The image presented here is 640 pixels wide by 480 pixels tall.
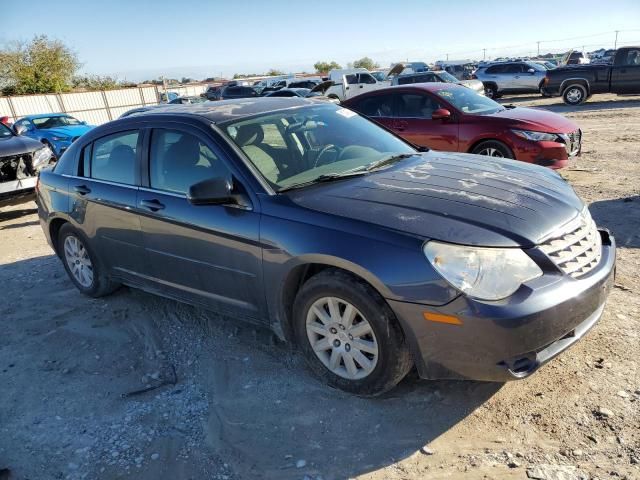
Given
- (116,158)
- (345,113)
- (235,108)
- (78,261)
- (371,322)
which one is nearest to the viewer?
(371,322)

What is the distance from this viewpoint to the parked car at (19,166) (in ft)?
28.6

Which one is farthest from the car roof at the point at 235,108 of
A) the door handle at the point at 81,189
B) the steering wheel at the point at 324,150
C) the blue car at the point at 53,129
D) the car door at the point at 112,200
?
the blue car at the point at 53,129

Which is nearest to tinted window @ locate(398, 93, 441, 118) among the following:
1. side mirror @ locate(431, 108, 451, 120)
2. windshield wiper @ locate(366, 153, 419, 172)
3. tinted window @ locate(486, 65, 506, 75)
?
side mirror @ locate(431, 108, 451, 120)

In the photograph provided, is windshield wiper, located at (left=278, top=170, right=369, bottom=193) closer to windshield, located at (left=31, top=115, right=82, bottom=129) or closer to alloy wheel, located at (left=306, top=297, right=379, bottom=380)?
alloy wheel, located at (left=306, top=297, right=379, bottom=380)

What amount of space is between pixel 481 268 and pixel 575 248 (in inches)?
27.5

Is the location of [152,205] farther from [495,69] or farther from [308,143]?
[495,69]

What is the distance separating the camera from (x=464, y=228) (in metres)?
2.76

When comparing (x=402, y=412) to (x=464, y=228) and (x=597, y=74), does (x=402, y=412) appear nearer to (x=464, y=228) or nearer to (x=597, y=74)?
(x=464, y=228)

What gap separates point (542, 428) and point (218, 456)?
1720 millimetres

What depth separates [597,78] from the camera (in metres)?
19.0

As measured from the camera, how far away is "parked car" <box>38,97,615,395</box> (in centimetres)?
266

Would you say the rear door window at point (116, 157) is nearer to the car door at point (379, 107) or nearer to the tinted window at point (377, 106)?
the car door at point (379, 107)

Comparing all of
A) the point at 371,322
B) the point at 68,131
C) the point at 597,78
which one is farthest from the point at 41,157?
the point at 597,78

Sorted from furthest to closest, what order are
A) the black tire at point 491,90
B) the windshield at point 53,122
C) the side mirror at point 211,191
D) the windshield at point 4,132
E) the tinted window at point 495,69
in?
the black tire at point 491,90 → the tinted window at point 495,69 → the windshield at point 53,122 → the windshield at point 4,132 → the side mirror at point 211,191
